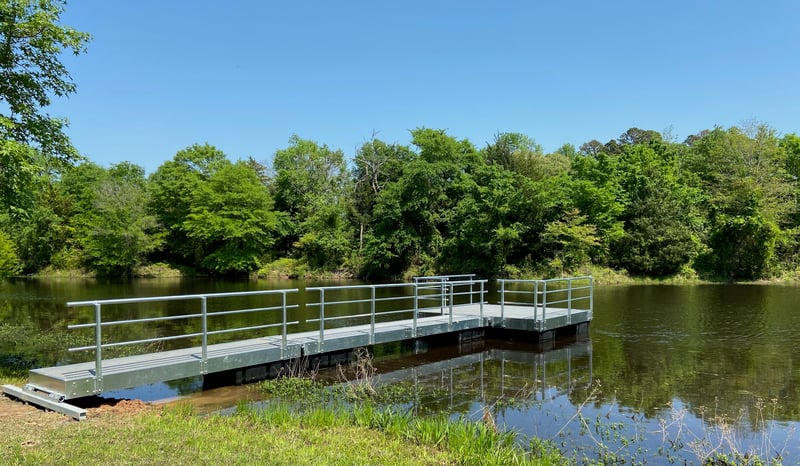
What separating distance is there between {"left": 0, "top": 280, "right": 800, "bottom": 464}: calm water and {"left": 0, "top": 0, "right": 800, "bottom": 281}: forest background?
19.0 m

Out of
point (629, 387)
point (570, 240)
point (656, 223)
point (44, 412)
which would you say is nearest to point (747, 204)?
point (656, 223)

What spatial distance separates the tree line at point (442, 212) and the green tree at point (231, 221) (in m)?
0.15

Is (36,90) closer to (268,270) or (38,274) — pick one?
(268,270)

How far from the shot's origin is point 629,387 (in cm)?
995

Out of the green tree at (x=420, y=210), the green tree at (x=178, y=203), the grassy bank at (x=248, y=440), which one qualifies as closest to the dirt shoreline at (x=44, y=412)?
the grassy bank at (x=248, y=440)

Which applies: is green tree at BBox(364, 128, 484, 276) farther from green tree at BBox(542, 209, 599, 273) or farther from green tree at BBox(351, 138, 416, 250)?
green tree at BBox(542, 209, 599, 273)

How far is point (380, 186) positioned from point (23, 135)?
41.6m

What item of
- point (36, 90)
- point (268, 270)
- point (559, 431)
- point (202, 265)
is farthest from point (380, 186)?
point (559, 431)

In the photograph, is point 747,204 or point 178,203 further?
point 178,203

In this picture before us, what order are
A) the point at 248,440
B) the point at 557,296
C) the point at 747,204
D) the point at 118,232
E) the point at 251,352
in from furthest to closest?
1. the point at 118,232
2. the point at 747,204
3. the point at 557,296
4. the point at 251,352
5. the point at 248,440

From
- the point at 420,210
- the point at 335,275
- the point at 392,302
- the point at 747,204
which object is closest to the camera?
the point at 392,302

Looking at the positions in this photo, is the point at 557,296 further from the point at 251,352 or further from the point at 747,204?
the point at 747,204

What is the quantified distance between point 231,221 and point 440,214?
749 inches

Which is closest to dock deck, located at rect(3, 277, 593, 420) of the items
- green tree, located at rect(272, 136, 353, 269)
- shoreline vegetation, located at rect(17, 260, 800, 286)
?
shoreline vegetation, located at rect(17, 260, 800, 286)
